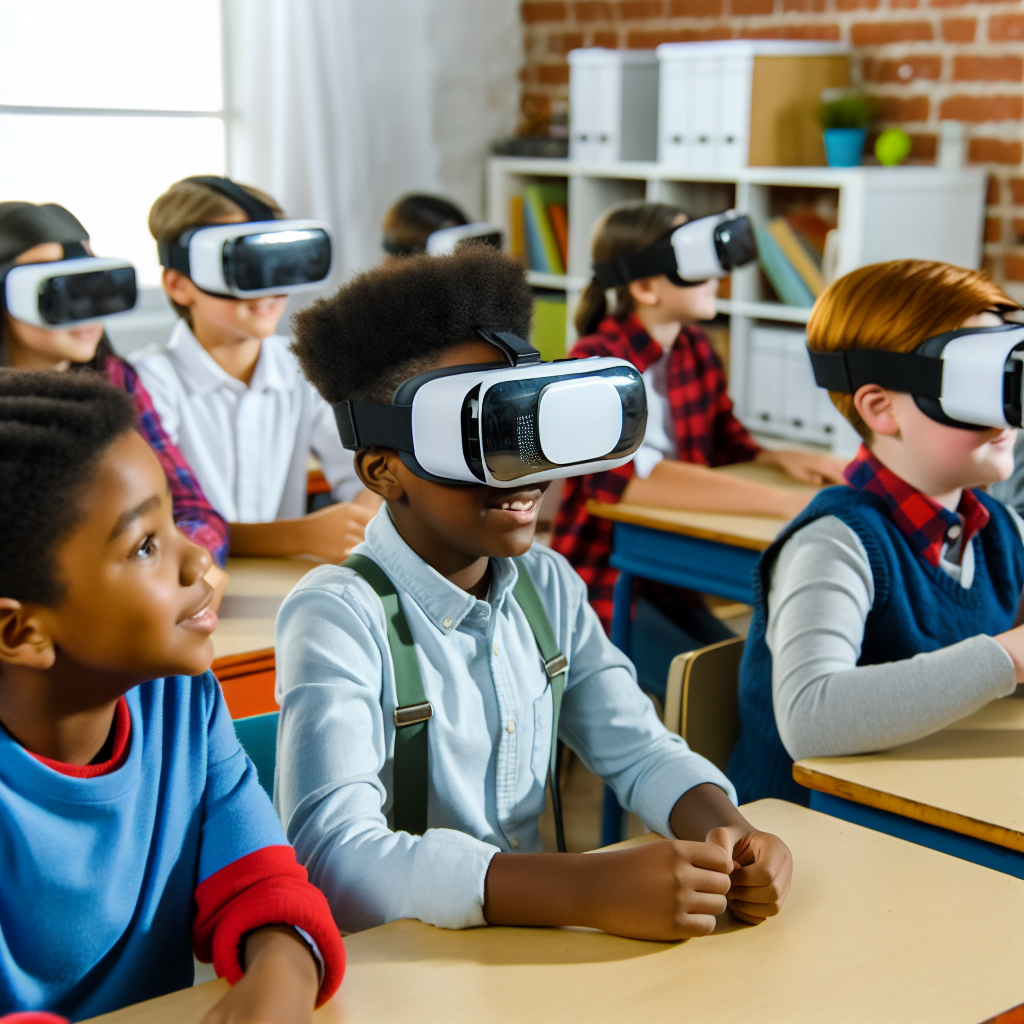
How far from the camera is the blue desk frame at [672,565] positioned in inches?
96.3

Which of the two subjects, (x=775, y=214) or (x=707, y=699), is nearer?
(x=707, y=699)

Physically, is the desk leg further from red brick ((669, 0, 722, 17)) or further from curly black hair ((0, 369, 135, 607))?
red brick ((669, 0, 722, 17))

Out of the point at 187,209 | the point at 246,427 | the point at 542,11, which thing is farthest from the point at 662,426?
the point at 542,11

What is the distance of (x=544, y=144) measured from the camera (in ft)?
14.2

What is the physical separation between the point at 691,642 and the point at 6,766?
68.3 inches

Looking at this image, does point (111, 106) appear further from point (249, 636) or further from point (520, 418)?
point (520, 418)

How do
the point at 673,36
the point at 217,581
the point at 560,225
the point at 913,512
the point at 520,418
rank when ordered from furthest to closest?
1. the point at 560,225
2. the point at 673,36
3. the point at 217,581
4. the point at 913,512
5. the point at 520,418

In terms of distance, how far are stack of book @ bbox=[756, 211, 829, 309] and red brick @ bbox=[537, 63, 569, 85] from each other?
122cm

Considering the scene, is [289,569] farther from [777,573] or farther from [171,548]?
[171,548]

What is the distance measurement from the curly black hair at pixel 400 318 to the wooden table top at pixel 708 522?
1183 mm

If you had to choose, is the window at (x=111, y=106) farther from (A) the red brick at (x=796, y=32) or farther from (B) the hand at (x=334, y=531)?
(B) the hand at (x=334, y=531)

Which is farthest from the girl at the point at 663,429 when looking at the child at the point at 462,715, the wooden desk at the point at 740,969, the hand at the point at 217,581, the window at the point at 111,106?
the window at the point at 111,106

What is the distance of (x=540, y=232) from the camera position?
4.37 m

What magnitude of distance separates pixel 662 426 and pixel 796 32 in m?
1.63
